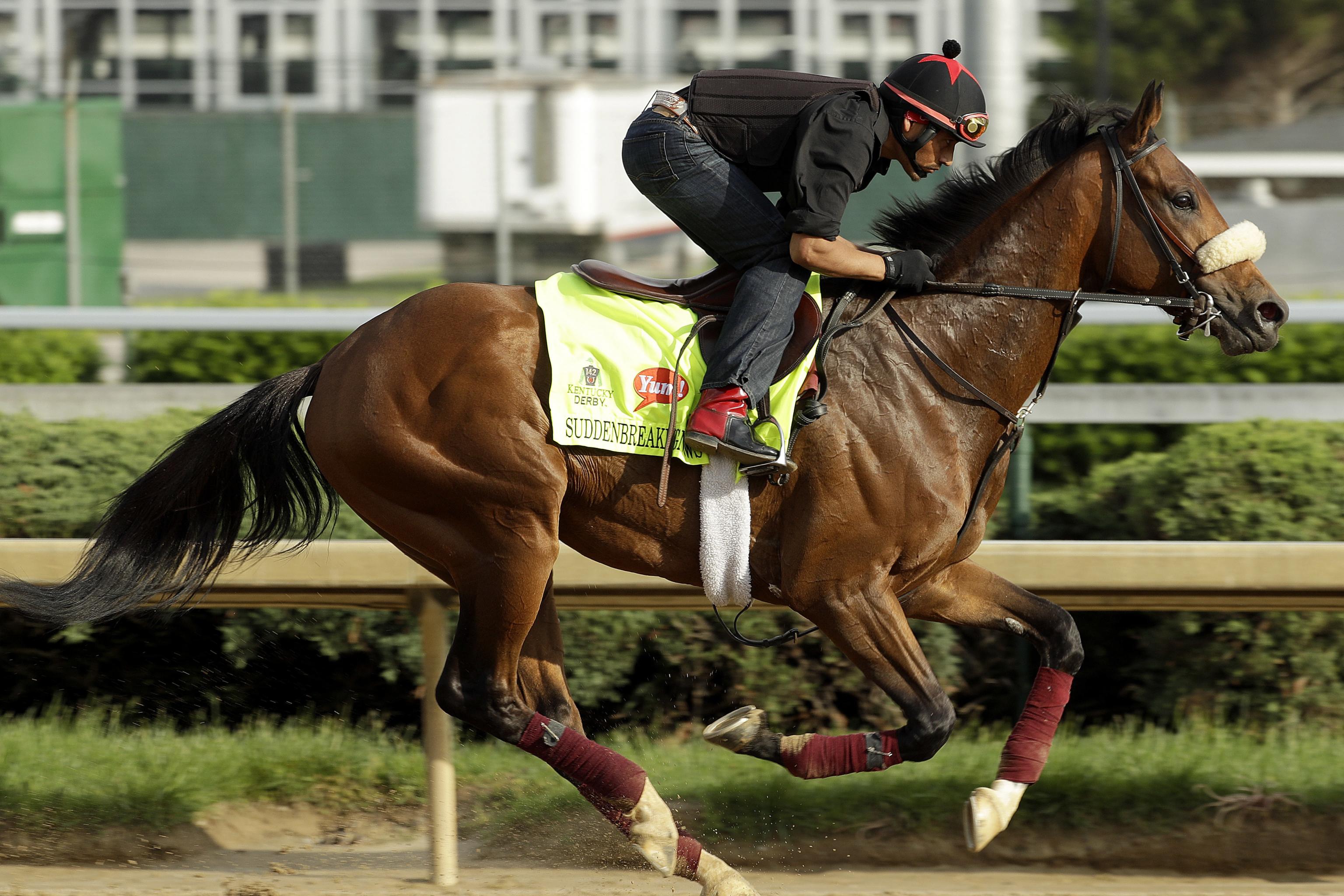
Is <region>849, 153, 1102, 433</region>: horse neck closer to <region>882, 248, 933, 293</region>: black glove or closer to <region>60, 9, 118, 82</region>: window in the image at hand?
<region>882, 248, 933, 293</region>: black glove

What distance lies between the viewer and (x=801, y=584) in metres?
3.64

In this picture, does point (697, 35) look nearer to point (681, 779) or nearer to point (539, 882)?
point (681, 779)

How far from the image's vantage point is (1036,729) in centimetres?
379

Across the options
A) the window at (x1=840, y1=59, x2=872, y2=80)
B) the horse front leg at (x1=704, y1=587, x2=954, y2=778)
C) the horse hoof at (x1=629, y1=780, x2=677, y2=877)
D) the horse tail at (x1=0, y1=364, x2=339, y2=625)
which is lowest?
the horse hoof at (x1=629, y1=780, x2=677, y2=877)

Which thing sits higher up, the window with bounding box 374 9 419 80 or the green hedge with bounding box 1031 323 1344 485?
the window with bounding box 374 9 419 80

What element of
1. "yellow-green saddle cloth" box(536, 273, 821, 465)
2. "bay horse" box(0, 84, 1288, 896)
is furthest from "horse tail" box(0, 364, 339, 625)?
"yellow-green saddle cloth" box(536, 273, 821, 465)

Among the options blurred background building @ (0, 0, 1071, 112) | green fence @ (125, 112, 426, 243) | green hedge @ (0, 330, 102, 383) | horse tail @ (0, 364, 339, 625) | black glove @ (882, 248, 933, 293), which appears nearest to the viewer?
black glove @ (882, 248, 933, 293)

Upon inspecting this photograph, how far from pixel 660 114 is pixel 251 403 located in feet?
4.38

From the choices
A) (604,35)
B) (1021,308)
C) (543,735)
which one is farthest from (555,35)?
(543,735)

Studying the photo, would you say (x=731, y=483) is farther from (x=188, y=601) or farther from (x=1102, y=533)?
(x=1102, y=533)

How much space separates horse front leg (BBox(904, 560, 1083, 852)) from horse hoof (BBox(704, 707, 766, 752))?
1.63ft

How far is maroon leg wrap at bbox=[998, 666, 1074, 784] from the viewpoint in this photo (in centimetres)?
375

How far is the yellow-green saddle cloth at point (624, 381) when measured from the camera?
364 cm

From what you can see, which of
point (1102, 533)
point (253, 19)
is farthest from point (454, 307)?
point (253, 19)
